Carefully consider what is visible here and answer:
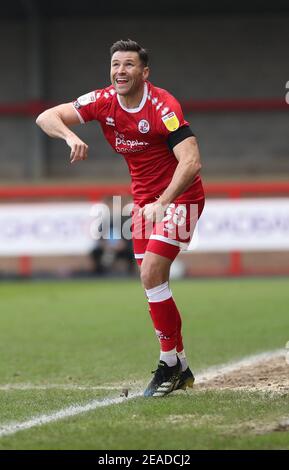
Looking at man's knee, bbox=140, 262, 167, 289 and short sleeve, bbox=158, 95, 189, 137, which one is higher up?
short sleeve, bbox=158, 95, 189, 137

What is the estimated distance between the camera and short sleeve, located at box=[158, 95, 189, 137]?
22.4 ft

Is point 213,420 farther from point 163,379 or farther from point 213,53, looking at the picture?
point 213,53

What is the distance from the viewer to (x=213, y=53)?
30047 mm

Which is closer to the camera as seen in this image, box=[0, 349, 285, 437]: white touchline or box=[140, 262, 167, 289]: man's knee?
box=[0, 349, 285, 437]: white touchline

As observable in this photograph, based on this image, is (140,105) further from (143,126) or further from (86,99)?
(86,99)

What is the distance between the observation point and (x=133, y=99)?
22.8 feet

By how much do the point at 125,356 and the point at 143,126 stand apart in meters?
3.07

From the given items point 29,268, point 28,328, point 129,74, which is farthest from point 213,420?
point 29,268

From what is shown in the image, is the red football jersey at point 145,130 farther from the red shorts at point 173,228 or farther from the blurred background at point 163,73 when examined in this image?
the blurred background at point 163,73

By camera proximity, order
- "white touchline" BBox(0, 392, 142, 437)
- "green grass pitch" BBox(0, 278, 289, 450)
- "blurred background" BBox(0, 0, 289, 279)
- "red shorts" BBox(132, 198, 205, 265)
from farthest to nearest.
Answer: "blurred background" BBox(0, 0, 289, 279), "red shorts" BBox(132, 198, 205, 265), "white touchline" BBox(0, 392, 142, 437), "green grass pitch" BBox(0, 278, 289, 450)

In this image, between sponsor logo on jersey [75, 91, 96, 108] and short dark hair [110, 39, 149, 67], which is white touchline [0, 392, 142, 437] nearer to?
sponsor logo on jersey [75, 91, 96, 108]

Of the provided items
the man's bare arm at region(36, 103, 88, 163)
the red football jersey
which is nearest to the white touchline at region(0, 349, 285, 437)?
the red football jersey

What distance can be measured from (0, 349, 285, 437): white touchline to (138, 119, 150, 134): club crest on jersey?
1.70 m

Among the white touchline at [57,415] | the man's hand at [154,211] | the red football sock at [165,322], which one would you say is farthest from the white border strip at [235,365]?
the man's hand at [154,211]
